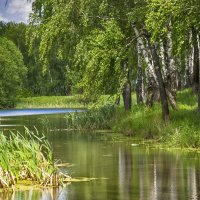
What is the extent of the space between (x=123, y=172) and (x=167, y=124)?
28.5 ft

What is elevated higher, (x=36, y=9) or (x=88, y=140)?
(x=36, y=9)

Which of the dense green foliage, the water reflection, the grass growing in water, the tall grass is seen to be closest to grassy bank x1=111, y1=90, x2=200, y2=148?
the tall grass

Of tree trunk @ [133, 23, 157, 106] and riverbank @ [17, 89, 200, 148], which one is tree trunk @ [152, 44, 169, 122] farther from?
tree trunk @ [133, 23, 157, 106]

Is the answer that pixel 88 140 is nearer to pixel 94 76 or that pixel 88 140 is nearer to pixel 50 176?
pixel 94 76

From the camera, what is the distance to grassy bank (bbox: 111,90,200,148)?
2767 centimetres

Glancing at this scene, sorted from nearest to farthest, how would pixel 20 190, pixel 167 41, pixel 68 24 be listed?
1. pixel 20 190
2. pixel 167 41
3. pixel 68 24

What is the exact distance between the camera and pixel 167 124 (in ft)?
98.8

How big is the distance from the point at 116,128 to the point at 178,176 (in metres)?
18.1

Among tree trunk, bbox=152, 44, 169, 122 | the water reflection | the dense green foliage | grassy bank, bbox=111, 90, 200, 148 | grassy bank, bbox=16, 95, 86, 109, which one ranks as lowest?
the water reflection

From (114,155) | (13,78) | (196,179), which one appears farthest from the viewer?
(13,78)

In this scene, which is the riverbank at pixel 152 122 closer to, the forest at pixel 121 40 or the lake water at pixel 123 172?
the forest at pixel 121 40

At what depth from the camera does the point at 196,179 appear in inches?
767

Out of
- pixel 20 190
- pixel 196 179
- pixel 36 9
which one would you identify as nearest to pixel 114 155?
pixel 196 179

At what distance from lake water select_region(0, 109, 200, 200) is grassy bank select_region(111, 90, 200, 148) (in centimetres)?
107
